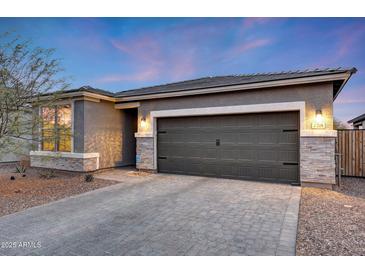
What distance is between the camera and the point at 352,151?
7504 mm

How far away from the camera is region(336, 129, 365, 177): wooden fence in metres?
7.38

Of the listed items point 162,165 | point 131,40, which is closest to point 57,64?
point 131,40

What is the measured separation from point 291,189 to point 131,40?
860 cm

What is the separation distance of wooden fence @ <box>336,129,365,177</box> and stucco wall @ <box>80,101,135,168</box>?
347 inches

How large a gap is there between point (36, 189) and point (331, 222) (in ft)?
24.2

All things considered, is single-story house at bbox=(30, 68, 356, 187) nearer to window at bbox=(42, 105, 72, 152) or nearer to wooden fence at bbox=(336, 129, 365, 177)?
window at bbox=(42, 105, 72, 152)

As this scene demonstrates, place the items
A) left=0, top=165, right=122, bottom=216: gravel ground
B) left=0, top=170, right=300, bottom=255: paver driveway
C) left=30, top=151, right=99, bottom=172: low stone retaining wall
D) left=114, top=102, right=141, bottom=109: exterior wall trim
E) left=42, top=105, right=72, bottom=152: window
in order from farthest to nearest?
left=114, top=102, right=141, bottom=109: exterior wall trim < left=30, top=151, right=99, bottom=172: low stone retaining wall < left=42, top=105, right=72, bottom=152: window < left=0, top=165, right=122, bottom=216: gravel ground < left=0, top=170, right=300, bottom=255: paver driveway

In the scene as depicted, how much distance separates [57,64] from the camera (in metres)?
5.99

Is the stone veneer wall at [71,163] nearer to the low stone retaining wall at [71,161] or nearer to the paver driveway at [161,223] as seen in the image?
the low stone retaining wall at [71,161]

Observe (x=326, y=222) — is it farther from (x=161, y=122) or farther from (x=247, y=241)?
(x=161, y=122)

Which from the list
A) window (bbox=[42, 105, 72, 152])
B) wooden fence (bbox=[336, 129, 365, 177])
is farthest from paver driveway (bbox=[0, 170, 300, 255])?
wooden fence (bbox=[336, 129, 365, 177])

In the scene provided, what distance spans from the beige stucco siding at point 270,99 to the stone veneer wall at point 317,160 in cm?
45

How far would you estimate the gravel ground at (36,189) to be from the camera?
15.7 ft
